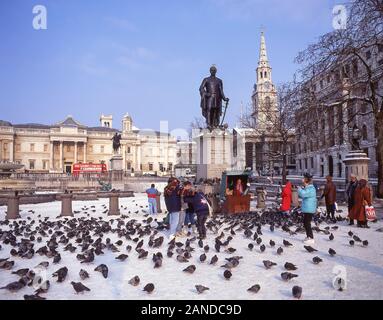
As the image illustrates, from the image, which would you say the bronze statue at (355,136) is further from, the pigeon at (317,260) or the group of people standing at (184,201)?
the pigeon at (317,260)

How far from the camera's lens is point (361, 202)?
1034cm

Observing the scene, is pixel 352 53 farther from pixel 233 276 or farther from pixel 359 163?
pixel 233 276

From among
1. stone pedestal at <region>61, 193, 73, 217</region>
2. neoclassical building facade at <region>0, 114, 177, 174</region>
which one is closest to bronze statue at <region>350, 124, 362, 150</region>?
stone pedestal at <region>61, 193, 73, 217</region>

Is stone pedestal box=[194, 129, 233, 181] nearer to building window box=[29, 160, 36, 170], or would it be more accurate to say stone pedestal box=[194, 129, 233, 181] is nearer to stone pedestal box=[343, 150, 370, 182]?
stone pedestal box=[343, 150, 370, 182]

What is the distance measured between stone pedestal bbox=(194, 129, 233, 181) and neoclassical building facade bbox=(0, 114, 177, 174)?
214 ft

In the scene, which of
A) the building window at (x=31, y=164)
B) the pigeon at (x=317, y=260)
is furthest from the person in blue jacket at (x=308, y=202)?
the building window at (x=31, y=164)

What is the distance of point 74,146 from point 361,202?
87.6 meters

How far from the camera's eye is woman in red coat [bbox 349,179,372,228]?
1024 cm

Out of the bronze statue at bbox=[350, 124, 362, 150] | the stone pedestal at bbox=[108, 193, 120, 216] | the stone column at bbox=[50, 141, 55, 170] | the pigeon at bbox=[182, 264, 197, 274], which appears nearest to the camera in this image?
the pigeon at bbox=[182, 264, 197, 274]

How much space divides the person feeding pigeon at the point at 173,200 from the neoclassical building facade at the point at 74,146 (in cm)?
7101

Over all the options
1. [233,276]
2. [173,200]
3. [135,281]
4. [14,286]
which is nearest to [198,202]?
[173,200]
